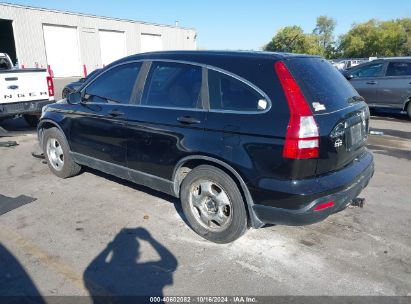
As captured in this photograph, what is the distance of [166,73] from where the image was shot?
13.3ft

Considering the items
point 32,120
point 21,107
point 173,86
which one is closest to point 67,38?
point 32,120

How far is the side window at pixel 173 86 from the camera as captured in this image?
12.3 feet

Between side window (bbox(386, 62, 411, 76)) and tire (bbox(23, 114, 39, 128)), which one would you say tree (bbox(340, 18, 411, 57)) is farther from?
tire (bbox(23, 114, 39, 128))

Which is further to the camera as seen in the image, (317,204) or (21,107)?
(21,107)

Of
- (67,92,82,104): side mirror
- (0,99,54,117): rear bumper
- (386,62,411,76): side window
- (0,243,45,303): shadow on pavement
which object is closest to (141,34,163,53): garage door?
(386,62,411,76): side window

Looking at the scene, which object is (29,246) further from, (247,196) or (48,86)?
(48,86)

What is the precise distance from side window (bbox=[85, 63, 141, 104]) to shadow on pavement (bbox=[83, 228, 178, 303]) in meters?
1.66

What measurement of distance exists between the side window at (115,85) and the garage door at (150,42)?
35601 millimetres

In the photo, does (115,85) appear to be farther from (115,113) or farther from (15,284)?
(15,284)

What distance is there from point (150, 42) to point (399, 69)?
109 feet

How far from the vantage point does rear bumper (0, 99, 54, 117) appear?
791 centimetres

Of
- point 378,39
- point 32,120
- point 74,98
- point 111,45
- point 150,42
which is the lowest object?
point 32,120

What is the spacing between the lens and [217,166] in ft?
11.6

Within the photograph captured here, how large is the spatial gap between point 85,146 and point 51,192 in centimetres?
80
